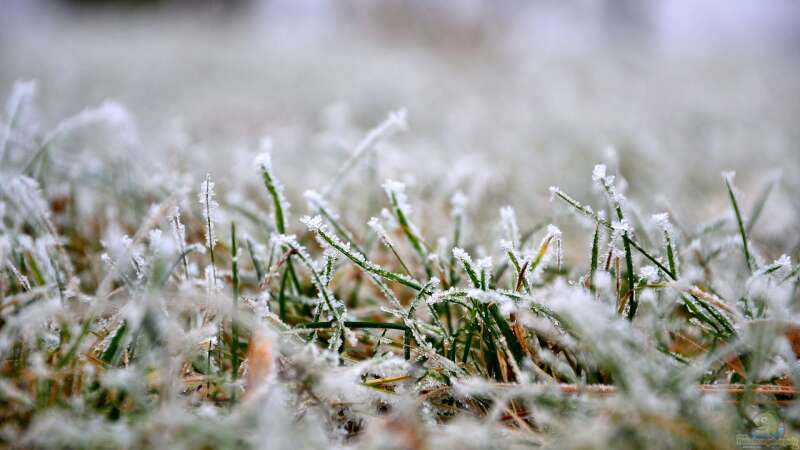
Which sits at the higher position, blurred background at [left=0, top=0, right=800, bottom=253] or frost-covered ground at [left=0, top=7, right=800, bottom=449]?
blurred background at [left=0, top=0, right=800, bottom=253]

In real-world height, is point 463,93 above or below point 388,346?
above

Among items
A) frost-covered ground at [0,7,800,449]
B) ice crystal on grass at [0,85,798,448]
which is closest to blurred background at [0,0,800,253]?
frost-covered ground at [0,7,800,449]

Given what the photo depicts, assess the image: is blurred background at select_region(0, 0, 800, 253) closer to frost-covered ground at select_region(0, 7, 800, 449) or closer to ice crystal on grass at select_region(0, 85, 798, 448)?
frost-covered ground at select_region(0, 7, 800, 449)

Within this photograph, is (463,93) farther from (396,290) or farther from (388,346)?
(388,346)

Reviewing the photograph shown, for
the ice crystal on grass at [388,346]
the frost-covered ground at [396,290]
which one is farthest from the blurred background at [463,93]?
the ice crystal on grass at [388,346]

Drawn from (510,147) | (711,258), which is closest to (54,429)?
(711,258)

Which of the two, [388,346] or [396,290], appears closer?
[388,346]

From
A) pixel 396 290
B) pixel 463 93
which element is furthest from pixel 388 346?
pixel 463 93
